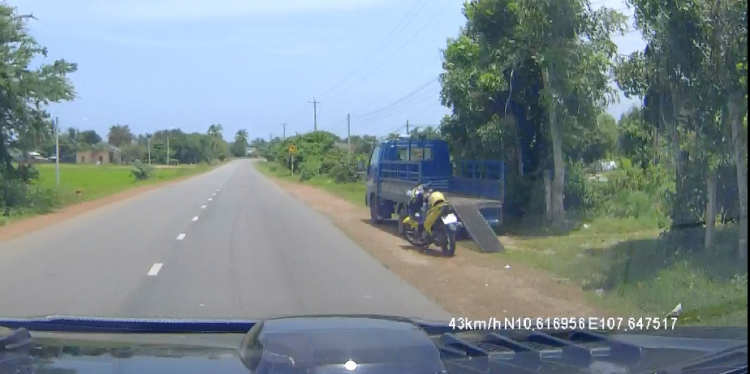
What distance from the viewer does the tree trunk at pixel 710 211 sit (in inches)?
504

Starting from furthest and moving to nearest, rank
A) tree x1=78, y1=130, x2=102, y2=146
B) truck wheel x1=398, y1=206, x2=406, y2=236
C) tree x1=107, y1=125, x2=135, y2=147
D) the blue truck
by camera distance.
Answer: tree x1=107, y1=125, x2=135, y2=147
tree x1=78, y1=130, x2=102, y2=146
truck wheel x1=398, y1=206, x2=406, y2=236
the blue truck

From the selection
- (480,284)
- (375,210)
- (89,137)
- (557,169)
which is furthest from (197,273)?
(89,137)

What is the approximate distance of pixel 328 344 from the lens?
11.5 ft

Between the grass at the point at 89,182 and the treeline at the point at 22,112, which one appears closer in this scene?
the treeline at the point at 22,112

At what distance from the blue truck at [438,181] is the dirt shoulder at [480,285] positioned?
787 millimetres

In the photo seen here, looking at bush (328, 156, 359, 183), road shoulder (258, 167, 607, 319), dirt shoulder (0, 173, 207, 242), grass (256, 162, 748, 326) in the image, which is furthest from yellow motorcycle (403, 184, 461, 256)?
bush (328, 156, 359, 183)

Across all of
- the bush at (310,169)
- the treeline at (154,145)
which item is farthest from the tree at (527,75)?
the treeline at (154,145)

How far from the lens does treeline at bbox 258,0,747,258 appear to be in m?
11.9

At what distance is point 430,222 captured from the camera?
16469mm

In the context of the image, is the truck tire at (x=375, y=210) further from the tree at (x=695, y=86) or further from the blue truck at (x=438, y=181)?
the tree at (x=695, y=86)

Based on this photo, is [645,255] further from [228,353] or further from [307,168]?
[307,168]

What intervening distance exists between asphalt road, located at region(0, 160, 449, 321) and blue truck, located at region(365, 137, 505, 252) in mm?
1755

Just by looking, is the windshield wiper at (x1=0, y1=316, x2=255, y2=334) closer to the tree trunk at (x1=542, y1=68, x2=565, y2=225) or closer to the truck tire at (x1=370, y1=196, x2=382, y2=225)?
the tree trunk at (x1=542, y1=68, x2=565, y2=225)

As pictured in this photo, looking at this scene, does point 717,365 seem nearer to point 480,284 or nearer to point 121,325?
point 121,325
